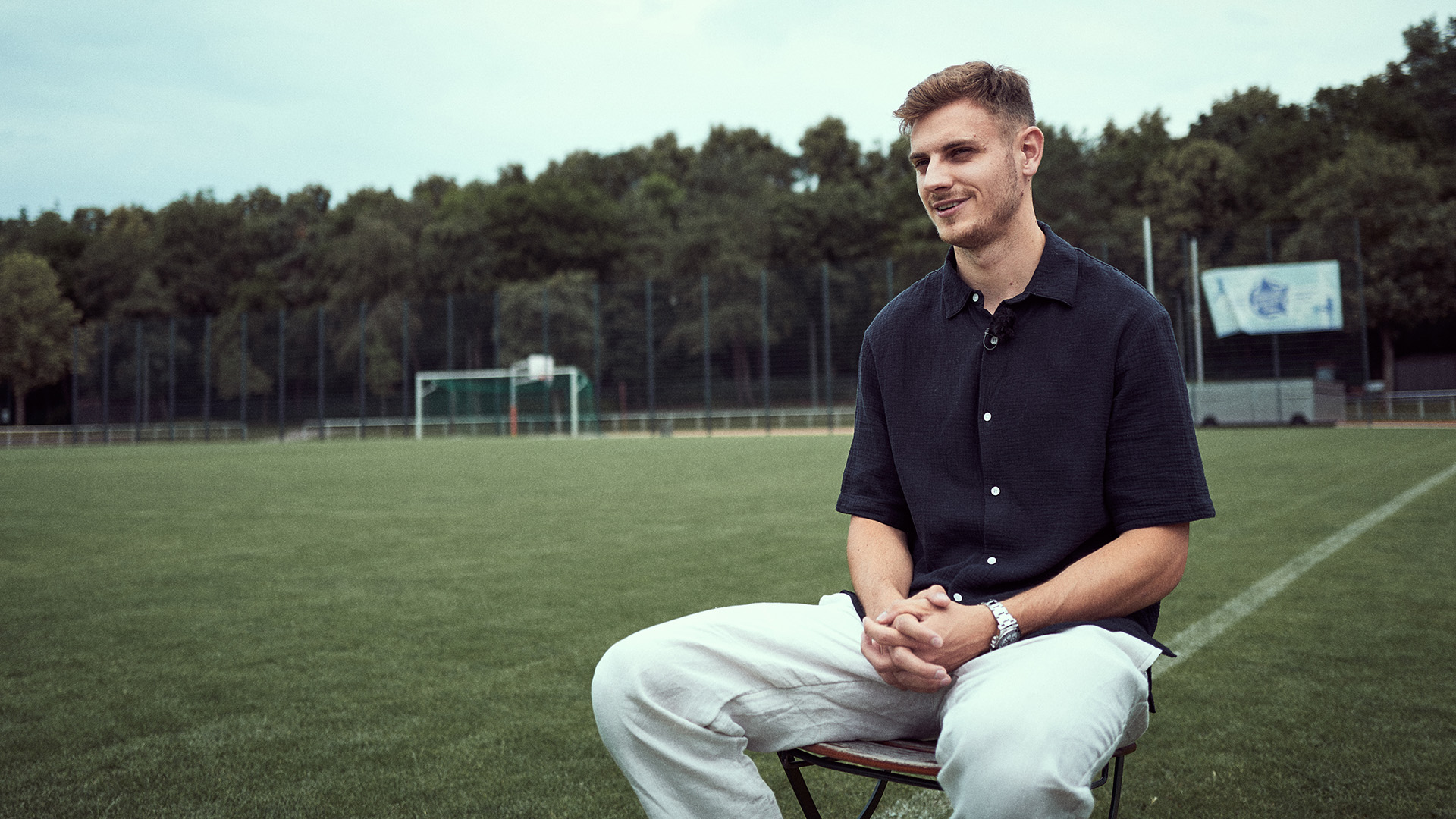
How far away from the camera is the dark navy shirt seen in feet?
5.38

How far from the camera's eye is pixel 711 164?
57.4m

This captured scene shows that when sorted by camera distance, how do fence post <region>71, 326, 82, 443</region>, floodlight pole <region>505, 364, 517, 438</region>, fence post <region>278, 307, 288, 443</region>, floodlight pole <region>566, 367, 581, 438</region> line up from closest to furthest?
1. floodlight pole <region>566, 367, 581, 438</region>
2. floodlight pole <region>505, 364, 517, 438</region>
3. fence post <region>278, 307, 288, 443</region>
4. fence post <region>71, 326, 82, 443</region>

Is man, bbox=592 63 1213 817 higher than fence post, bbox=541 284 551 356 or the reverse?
the reverse

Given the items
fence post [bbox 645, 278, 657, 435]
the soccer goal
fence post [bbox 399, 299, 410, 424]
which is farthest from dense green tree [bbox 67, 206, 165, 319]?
fence post [bbox 645, 278, 657, 435]

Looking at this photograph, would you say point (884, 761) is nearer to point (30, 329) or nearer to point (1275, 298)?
point (1275, 298)

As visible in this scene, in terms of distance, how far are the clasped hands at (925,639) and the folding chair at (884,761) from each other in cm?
10

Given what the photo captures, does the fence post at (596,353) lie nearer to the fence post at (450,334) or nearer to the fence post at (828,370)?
the fence post at (450,334)

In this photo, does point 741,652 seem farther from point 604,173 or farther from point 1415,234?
point 604,173

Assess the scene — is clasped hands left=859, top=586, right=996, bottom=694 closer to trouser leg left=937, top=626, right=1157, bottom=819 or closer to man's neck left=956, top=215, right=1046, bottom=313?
trouser leg left=937, top=626, right=1157, bottom=819

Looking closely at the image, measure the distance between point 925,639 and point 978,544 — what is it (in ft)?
0.94

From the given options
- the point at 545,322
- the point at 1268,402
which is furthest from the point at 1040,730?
the point at 545,322

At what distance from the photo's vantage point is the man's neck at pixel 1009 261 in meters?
1.80

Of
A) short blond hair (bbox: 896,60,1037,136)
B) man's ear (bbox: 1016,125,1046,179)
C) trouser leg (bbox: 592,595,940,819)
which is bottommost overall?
trouser leg (bbox: 592,595,940,819)

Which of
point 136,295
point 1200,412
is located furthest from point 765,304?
point 136,295
